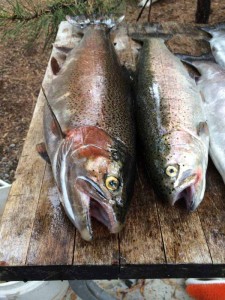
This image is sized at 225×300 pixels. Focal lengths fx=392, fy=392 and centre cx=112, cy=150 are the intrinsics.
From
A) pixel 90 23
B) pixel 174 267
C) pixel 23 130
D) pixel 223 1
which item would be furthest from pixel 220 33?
pixel 223 1

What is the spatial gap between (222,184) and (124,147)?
64 centimetres

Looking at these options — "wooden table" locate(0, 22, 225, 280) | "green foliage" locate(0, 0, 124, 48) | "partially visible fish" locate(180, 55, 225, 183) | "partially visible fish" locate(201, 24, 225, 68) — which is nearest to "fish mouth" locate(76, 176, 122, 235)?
"wooden table" locate(0, 22, 225, 280)

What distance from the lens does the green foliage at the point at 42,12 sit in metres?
3.18

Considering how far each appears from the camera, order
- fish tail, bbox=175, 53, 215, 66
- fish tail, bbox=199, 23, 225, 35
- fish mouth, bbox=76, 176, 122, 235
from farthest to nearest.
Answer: fish tail, bbox=199, 23, 225, 35 < fish tail, bbox=175, 53, 215, 66 < fish mouth, bbox=76, 176, 122, 235

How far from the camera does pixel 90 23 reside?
12.2 feet

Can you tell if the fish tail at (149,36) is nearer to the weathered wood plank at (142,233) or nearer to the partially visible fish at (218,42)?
the partially visible fish at (218,42)

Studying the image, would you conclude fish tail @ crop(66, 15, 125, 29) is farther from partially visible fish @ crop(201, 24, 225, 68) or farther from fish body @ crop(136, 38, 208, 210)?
partially visible fish @ crop(201, 24, 225, 68)

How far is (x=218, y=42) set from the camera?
11.8 feet

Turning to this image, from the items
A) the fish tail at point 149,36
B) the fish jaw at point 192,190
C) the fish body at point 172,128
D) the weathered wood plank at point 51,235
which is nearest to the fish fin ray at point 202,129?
the fish body at point 172,128

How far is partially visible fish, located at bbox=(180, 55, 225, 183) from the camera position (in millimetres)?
2455

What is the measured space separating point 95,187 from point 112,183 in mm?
90

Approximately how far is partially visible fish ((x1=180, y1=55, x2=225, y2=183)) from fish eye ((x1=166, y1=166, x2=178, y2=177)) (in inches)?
16.0

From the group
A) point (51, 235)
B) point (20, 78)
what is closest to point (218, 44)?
point (51, 235)

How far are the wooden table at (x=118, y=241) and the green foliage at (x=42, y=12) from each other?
1.48 metres
